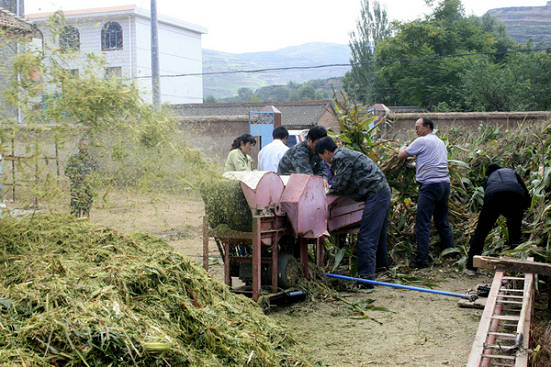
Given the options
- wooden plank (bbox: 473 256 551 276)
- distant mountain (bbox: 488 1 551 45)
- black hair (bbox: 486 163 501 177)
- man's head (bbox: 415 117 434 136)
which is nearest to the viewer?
wooden plank (bbox: 473 256 551 276)

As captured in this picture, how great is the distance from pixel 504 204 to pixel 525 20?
441 feet

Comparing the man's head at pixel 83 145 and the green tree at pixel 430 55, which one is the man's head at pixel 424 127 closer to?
the man's head at pixel 83 145

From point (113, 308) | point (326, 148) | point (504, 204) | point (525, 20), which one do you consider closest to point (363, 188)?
point (326, 148)

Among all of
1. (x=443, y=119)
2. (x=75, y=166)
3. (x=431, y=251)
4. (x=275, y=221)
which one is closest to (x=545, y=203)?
(x=431, y=251)

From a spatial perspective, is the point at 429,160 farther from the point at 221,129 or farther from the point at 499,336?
the point at 221,129

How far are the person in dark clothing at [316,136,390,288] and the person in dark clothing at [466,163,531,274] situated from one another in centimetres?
121

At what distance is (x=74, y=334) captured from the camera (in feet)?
8.42

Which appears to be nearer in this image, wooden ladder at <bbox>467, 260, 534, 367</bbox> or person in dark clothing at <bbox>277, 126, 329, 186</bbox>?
wooden ladder at <bbox>467, 260, 534, 367</bbox>

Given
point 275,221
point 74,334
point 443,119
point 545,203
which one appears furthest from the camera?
point 443,119

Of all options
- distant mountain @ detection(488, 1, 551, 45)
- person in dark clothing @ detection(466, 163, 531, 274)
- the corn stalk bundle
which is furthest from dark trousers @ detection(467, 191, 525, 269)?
distant mountain @ detection(488, 1, 551, 45)

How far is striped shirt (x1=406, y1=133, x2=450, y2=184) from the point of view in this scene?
24.2ft

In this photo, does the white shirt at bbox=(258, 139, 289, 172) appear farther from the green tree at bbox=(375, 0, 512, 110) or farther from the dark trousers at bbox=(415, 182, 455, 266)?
the green tree at bbox=(375, 0, 512, 110)

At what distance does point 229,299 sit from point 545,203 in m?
3.95

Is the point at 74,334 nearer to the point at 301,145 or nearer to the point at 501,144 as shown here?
the point at 301,145
